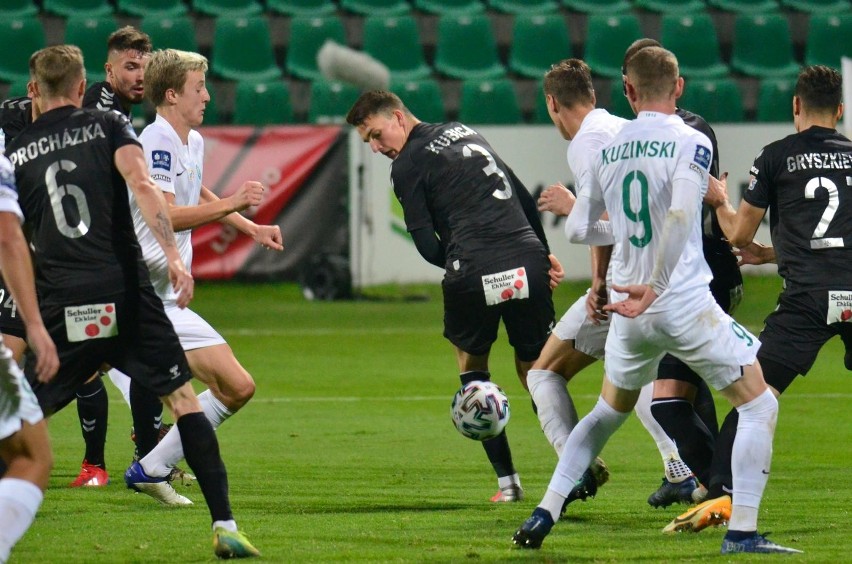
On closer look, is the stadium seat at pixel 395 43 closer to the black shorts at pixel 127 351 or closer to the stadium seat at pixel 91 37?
the stadium seat at pixel 91 37

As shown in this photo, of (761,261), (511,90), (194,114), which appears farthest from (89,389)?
(511,90)

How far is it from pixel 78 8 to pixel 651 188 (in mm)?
15652

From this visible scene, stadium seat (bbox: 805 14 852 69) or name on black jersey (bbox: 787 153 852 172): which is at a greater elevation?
name on black jersey (bbox: 787 153 852 172)

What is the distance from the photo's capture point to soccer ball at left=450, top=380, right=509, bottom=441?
6.38 m

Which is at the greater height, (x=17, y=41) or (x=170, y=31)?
(x=170, y=31)

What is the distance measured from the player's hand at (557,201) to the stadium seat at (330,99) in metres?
12.8

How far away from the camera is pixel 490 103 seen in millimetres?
18656

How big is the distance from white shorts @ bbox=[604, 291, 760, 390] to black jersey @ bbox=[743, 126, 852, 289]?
0.98 meters

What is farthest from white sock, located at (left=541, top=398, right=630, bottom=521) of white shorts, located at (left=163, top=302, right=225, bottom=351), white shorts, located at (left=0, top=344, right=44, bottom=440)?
white shorts, located at (left=0, top=344, right=44, bottom=440)

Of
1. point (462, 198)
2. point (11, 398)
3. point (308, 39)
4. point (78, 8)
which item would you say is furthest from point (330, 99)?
point (11, 398)

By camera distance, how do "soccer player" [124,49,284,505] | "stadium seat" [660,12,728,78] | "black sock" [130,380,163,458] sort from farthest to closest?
1. "stadium seat" [660,12,728,78]
2. "black sock" [130,380,163,458]
3. "soccer player" [124,49,284,505]

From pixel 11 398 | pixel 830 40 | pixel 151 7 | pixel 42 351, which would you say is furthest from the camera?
pixel 830 40

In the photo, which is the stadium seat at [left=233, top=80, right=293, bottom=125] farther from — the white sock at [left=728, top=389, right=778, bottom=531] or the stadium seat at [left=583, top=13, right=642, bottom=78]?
the white sock at [left=728, top=389, right=778, bottom=531]

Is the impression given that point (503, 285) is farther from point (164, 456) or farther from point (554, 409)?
point (164, 456)
